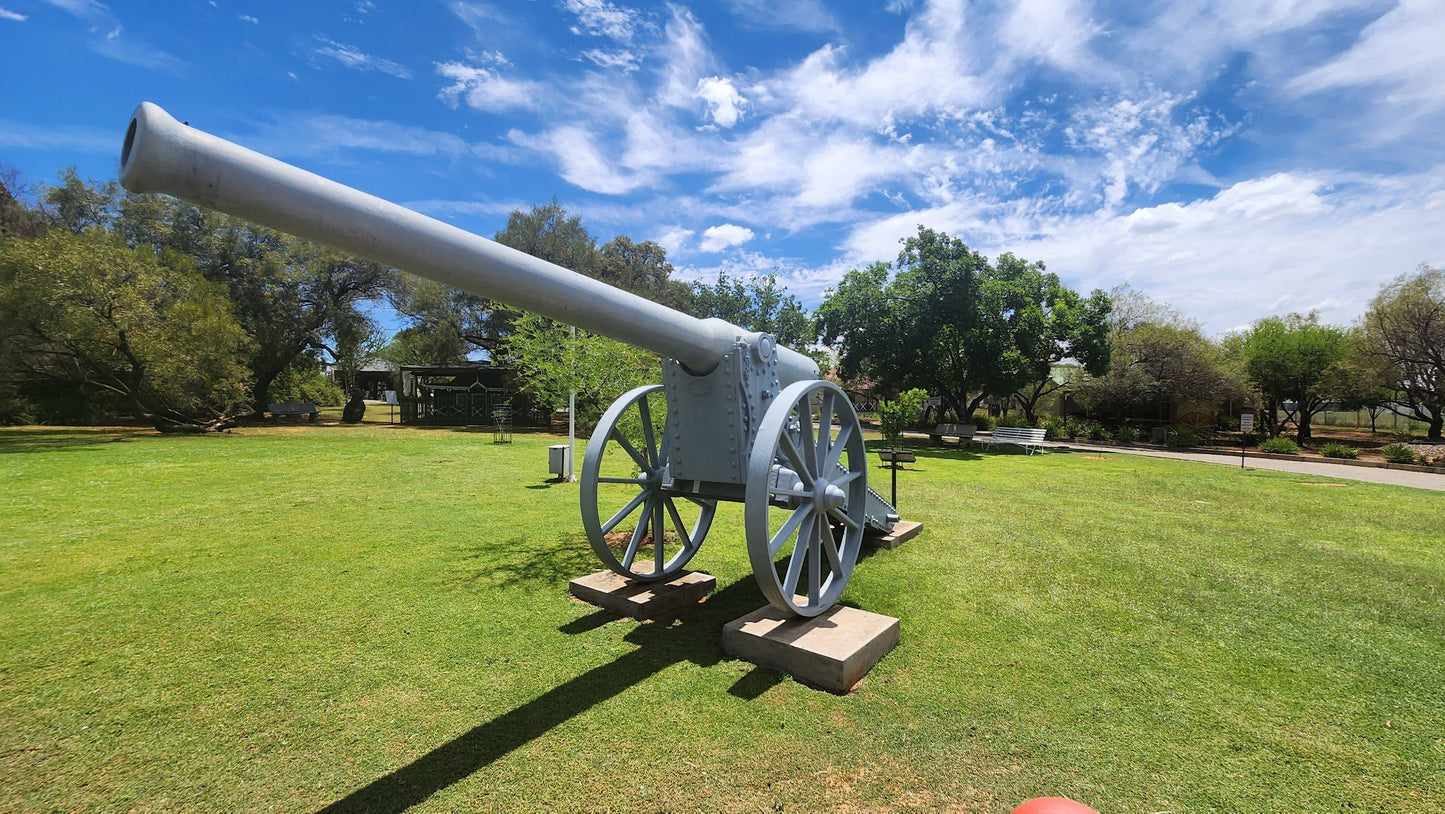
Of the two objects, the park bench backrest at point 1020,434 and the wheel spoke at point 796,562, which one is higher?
the park bench backrest at point 1020,434

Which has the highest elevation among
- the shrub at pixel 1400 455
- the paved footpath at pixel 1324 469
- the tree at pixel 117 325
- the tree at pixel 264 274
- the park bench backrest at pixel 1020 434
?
the tree at pixel 264 274

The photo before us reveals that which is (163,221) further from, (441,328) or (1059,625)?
(1059,625)

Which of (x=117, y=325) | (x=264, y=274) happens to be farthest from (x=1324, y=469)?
(x=264, y=274)

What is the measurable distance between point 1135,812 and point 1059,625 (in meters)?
2.22

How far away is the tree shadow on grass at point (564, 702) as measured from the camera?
2648 mm

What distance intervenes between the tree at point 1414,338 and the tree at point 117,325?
1522 inches

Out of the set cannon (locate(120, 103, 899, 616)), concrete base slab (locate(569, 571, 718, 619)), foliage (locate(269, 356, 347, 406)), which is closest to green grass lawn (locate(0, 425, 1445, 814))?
concrete base slab (locate(569, 571, 718, 619))

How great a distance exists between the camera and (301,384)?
35719 millimetres

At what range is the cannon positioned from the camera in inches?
80.4

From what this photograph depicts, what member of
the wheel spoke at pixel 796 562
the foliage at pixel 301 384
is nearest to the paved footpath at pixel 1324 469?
the wheel spoke at pixel 796 562

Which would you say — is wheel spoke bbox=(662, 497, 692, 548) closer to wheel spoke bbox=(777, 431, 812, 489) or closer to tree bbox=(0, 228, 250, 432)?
wheel spoke bbox=(777, 431, 812, 489)

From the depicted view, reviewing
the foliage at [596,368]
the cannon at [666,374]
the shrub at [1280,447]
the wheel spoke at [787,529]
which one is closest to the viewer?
the cannon at [666,374]

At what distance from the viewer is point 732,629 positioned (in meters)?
4.05

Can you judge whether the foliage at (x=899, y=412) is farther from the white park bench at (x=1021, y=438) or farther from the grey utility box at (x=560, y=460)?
the grey utility box at (x=560, y=460)
